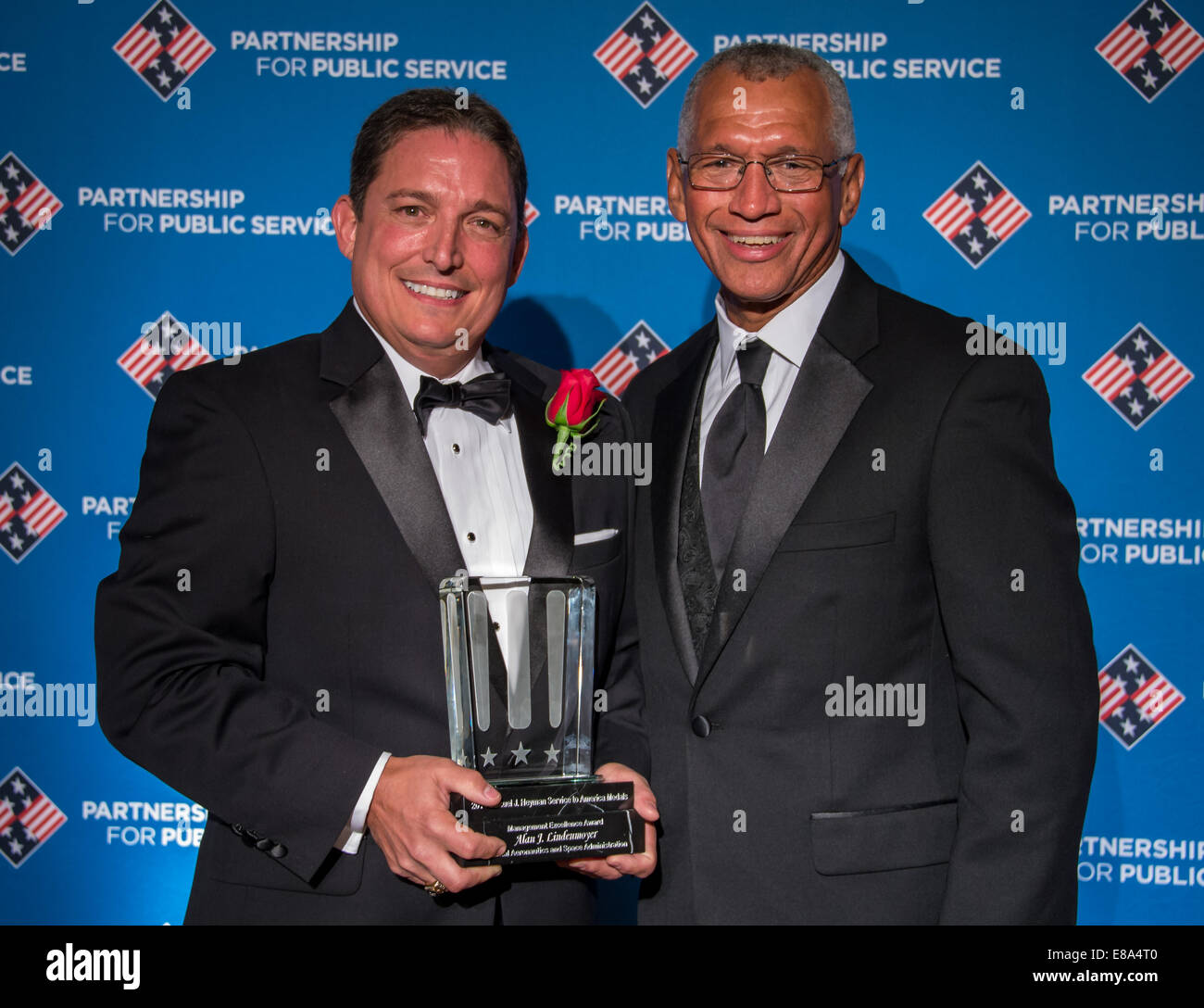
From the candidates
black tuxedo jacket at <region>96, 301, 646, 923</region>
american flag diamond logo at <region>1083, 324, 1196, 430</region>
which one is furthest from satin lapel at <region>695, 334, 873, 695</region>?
american flag diamond logo at <region>1083, 324, 1196, 430</region>

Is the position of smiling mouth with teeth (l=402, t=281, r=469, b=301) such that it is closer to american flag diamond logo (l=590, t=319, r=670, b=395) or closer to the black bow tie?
the black bow tie

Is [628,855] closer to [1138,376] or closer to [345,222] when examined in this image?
[345,222]

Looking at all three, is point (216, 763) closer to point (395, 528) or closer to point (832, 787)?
point (395, 528)

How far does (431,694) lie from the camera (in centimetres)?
198

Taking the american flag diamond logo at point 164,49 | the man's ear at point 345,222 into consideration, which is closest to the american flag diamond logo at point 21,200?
the american flag diamond logo at point 164,49

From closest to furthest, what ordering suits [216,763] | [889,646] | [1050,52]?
1. [216,763]
2. [889,646]
3. [1050,52]

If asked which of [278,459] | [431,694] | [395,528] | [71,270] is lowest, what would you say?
[431,694]

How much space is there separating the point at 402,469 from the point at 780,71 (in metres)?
1.03

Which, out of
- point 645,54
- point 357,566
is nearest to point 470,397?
point 357,566

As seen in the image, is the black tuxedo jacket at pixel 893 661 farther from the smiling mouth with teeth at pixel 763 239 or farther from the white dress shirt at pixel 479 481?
the white dress shirt at pixel 479 481

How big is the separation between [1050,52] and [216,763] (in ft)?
9.74

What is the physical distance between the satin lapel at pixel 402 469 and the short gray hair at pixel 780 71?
82 cm

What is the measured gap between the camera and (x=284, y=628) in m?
2.02
